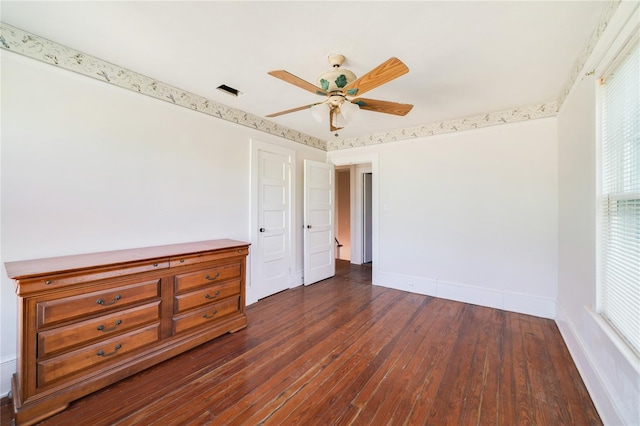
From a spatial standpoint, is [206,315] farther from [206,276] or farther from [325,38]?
[325,38]

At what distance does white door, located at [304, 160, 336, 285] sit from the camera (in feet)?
13.4

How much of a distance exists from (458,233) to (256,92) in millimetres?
3136

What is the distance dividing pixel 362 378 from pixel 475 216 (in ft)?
8.42

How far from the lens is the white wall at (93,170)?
1765 mm

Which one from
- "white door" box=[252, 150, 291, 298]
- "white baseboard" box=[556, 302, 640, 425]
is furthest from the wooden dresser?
"white baseboard" box=[556, 302, 640, 425]

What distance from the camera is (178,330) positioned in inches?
84.3

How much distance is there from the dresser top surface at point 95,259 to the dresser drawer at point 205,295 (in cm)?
37

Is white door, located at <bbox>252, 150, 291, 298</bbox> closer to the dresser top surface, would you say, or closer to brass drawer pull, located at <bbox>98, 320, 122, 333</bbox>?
the dresser top surface

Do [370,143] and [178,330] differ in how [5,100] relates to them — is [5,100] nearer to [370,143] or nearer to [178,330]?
[178,330]

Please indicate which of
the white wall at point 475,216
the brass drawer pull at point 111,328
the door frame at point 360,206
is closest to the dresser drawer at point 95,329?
the brass drawer pull at point 111,328

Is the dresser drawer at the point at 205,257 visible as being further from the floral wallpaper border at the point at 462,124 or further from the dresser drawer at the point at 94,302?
the floral wallpaper border at the point at 462,124

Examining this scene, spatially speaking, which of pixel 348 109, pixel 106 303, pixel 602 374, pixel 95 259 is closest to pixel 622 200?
pixel 602 374

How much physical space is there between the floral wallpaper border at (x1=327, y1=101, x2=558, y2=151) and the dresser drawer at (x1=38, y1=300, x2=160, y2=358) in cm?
363

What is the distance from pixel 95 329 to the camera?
1.72m
